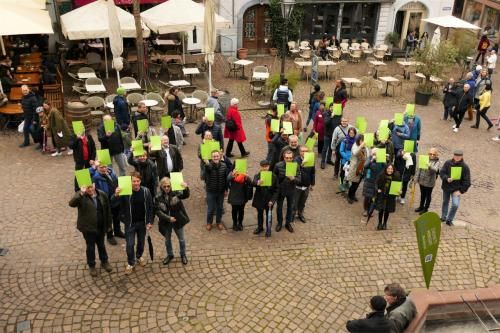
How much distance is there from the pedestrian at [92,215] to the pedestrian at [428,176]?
5.91m

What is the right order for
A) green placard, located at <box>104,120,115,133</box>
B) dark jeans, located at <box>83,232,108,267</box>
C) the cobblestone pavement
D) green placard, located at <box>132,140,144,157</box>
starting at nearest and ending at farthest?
the cobblestone pavement → dark jeans, located at <box>83,232,108,267</box> → green placard, located at <box>132,140,144,157</box> → green placard, located at <box>104,120,115,133</box>

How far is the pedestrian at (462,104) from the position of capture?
14461 millimetres

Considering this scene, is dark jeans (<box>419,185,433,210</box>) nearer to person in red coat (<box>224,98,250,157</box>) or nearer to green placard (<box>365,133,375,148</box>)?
green placard (<box>365,133,375,148</box>)

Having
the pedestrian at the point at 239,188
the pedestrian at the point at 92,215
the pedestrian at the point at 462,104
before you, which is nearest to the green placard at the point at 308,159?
the pedestrian at the point at 239,188

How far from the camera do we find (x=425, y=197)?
9.80 meters

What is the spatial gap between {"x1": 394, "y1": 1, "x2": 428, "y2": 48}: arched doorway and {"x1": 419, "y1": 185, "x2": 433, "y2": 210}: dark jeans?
17.3 meters

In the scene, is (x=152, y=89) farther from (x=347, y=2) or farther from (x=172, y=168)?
(x=347, y=2)

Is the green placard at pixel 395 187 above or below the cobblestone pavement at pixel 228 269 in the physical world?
above

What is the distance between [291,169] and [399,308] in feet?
11.0

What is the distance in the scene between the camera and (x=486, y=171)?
1232 cm

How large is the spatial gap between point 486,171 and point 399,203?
3.40 metres

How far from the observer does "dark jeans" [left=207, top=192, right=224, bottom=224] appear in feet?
28.7

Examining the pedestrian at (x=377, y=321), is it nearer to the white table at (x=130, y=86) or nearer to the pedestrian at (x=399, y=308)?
the pedestrian at (x=399, y=308)

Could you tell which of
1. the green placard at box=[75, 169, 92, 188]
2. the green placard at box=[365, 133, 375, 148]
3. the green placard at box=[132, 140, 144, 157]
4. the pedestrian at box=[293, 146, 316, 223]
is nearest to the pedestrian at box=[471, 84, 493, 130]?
the green placard at box=[365, 133, 375, 148]
